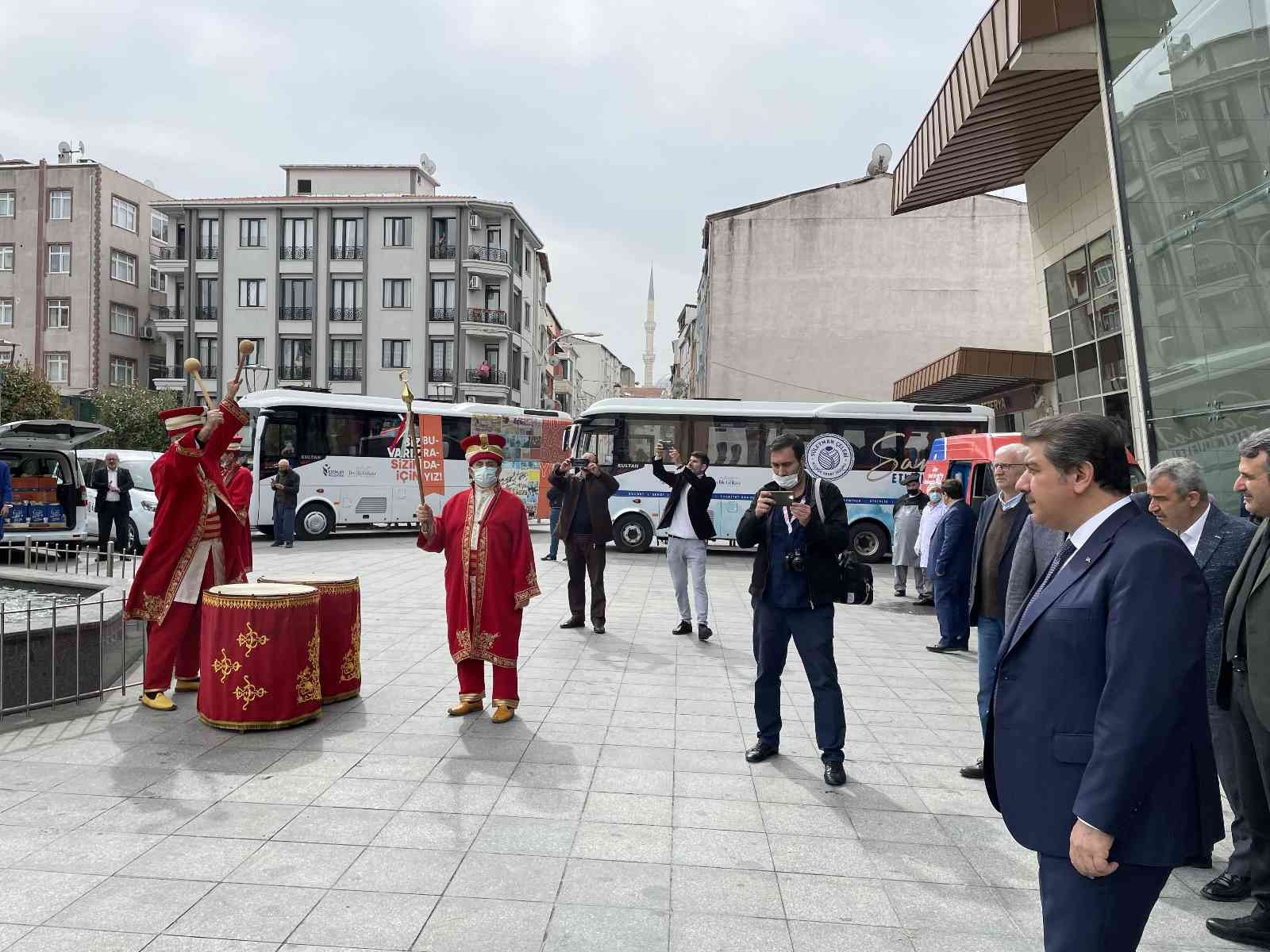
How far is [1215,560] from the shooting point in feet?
13.1

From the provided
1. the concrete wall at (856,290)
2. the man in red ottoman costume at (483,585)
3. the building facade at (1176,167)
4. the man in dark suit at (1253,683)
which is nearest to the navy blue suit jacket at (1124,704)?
the man in dark suit at (1253,683)

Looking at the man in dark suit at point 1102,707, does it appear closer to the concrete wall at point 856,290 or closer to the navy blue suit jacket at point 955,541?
the navy blue suit jacket at point 955,541

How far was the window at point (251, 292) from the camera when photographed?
140 ft

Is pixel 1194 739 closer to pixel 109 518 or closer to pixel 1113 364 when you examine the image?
pixel 1113 364

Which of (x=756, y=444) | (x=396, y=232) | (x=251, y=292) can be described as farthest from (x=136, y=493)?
(x=251, y=292)

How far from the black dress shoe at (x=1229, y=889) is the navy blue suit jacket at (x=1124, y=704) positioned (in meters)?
2.11

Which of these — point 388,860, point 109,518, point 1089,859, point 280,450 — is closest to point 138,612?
point 388,860

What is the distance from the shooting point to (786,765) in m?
5.22

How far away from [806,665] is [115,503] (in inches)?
545

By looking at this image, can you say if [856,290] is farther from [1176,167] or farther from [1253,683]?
[1253,683]

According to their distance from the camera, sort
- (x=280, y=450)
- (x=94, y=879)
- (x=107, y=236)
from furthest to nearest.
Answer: (x=107, y=236) → (x=280, y=450) → (x=94, y=879)

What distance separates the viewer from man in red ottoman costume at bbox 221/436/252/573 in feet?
21.9

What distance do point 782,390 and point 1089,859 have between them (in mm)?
31041

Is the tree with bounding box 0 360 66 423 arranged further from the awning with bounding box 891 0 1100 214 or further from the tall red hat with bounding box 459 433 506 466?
the tall red hat with bounding box 459 433 506 466
